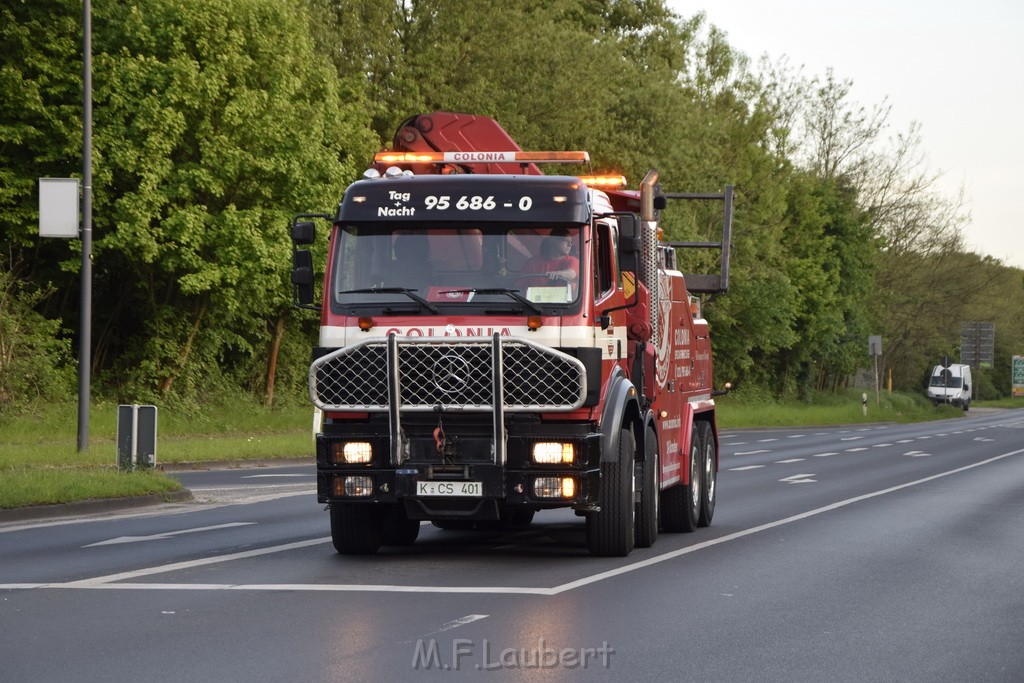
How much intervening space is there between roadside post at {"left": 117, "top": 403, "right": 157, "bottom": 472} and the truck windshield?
33.8 feet

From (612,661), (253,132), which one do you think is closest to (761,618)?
(612,661)

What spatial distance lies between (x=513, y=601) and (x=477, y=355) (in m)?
2.46

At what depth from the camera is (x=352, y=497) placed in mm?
12555

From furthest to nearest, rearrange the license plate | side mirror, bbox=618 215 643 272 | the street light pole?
the street light pole, side mirror, bbox=618 215 643 272, the license plate

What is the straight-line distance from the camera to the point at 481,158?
50.1 feet

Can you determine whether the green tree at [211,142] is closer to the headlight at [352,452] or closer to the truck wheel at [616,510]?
the headlight at [352,452]

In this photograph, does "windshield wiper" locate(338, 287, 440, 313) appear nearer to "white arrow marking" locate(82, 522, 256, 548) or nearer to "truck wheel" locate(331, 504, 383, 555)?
"truck wheel" locate(331, 504, 383, 555)

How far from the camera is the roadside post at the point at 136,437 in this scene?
2242cm

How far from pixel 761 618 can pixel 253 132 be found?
2713 cm

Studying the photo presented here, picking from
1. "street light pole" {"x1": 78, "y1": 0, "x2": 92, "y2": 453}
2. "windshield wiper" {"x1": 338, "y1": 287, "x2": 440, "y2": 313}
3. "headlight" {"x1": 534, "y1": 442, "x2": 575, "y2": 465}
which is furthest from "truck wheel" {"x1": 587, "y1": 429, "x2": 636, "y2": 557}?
"street light pole" {"x1": 78, "y1": 0, "x2": 92, "y2": 453}

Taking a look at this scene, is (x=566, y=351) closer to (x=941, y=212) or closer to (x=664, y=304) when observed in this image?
(x=664, y=304)

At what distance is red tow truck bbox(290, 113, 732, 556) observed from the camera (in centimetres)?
1237

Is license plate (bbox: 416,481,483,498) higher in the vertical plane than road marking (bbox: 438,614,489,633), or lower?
higher

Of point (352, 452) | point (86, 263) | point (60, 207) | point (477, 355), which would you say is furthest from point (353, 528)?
point (60, 207)
